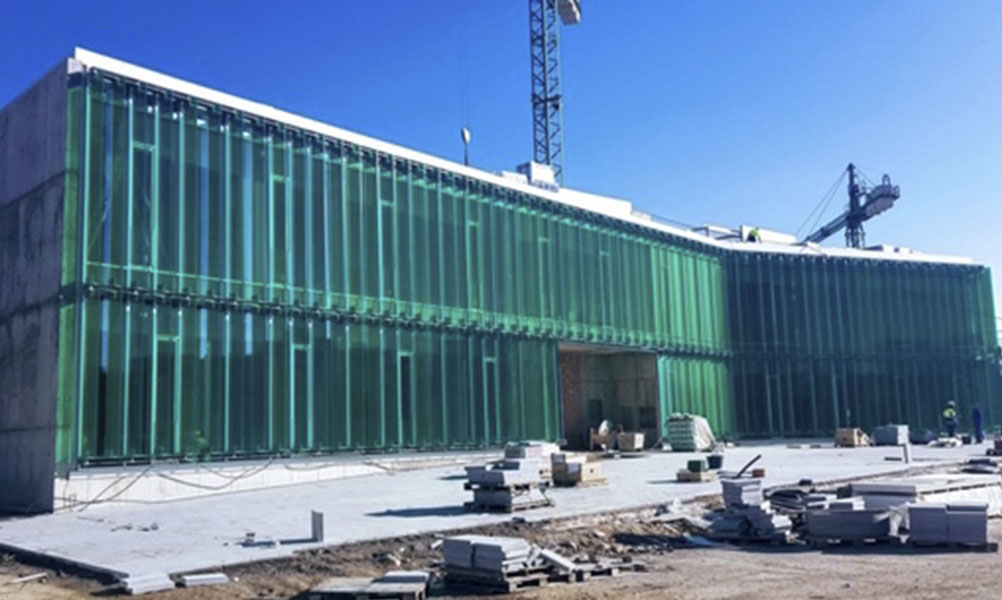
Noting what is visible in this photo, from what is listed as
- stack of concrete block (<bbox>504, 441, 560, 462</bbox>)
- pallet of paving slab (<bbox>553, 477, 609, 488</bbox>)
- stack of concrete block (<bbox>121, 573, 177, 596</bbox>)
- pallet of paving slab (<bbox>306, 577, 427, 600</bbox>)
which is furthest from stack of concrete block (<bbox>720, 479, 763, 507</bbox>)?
stack of concrete block (<bbox>121, 573, 177, 596</bbox>)

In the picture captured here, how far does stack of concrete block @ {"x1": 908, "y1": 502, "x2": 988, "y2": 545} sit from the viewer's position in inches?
601

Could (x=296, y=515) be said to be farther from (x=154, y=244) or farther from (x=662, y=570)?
(x=154, y=244)

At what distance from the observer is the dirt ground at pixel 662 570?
1230 cm

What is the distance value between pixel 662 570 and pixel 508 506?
4525 mm

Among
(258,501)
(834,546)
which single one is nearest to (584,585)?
(834,546)

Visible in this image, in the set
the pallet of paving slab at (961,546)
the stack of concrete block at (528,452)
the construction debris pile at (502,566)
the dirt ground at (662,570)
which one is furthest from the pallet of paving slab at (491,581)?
the stack of concrete block at (528,452)

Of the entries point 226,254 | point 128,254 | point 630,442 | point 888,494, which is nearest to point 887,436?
point 630,442

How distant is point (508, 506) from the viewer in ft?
59.5

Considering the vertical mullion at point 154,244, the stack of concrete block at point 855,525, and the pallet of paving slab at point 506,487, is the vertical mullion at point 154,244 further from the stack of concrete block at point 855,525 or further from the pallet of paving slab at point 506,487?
the stack of concrete block at point 855,525

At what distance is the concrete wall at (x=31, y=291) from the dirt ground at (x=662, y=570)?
6.56 meters

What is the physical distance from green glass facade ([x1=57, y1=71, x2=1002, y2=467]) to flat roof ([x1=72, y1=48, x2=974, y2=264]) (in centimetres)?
27

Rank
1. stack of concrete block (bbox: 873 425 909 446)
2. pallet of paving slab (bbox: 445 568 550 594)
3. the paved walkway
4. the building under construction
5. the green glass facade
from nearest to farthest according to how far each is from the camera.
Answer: pallet of paving slab (bbox: 445 568 550 594) < the paved walkway < the building under construction < the green glass facade < stack of concrete block (bbox: 873 425 909 446)

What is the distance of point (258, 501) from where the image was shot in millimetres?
21625

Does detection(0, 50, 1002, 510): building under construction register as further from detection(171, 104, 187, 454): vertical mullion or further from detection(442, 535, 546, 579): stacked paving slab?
detection(442, 535, 546, 579): stacked paving slab
